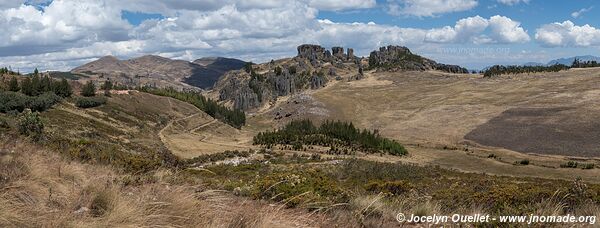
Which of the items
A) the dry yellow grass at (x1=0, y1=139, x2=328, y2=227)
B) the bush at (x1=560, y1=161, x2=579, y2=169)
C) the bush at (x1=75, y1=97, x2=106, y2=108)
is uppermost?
the dry yellow grass at (x1=0, y1=139, x2=328, y2=227)

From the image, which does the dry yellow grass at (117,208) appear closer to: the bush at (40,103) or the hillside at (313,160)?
the hillside at (313,160)

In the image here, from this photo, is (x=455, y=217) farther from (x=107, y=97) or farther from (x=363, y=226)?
(x=107, y=97)

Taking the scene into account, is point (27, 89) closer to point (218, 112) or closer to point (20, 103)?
point (20, 103)

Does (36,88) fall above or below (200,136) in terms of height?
above

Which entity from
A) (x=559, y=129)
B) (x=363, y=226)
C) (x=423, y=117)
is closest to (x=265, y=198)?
(x=363, y=226)

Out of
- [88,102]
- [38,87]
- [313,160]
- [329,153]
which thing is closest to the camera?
[313,160]

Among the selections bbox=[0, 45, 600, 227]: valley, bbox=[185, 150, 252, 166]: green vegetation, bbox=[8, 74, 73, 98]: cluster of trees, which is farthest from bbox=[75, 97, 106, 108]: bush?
bbox=[185, 150, 252, 166]: green vegetation

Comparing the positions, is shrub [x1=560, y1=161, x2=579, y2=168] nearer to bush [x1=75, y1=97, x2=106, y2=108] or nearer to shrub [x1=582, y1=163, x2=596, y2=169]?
shrub [x1=582, y1=163, x2=596, y2=169]

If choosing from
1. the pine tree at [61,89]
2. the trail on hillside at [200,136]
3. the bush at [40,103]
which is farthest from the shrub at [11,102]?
the trail on hillside at [200,136]

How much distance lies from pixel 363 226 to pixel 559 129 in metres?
116

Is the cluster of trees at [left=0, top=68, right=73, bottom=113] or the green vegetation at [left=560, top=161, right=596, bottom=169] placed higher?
the cluster of trees at [left=0, top=68, right=73, bottom=113]

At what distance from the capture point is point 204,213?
22.5 feet

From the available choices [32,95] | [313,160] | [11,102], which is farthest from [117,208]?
[32,95]

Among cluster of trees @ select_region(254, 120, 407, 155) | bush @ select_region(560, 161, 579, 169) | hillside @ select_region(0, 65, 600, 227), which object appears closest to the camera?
hillside @ select_region(0, 65, 600, 227)
